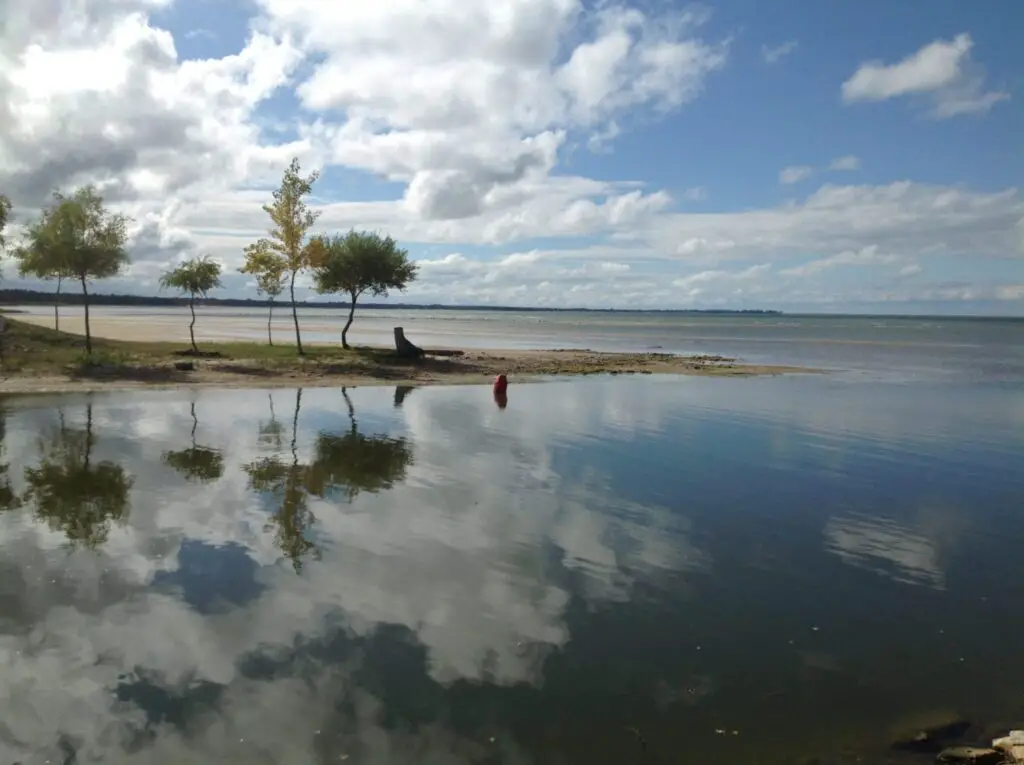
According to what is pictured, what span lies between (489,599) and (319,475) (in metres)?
8.64

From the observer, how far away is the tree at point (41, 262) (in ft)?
133

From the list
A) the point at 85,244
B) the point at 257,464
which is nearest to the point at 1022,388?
the point at 257,464

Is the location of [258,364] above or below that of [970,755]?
above

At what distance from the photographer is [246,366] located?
134 ft

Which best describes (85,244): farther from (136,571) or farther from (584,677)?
(584,677)

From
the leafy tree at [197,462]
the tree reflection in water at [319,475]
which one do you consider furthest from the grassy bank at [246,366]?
the leafy tree at [197,462]

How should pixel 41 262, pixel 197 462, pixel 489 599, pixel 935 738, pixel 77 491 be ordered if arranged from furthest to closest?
pixel 41 262
pixel 197 462
pixel 77 491
pixel 489 599
pixel 935 738

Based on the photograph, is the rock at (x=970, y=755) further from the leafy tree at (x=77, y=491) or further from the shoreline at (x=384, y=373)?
the shoreline at (x=384, y=373)

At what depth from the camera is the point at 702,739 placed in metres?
8.09

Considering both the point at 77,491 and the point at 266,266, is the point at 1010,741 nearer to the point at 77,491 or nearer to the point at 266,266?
the point at 77,491

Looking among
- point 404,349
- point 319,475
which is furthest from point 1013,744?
point 404,349

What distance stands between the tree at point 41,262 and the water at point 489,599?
21026mm

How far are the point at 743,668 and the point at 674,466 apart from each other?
1157 cm

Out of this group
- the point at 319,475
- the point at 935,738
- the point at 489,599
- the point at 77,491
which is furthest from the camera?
the point at 319,475
